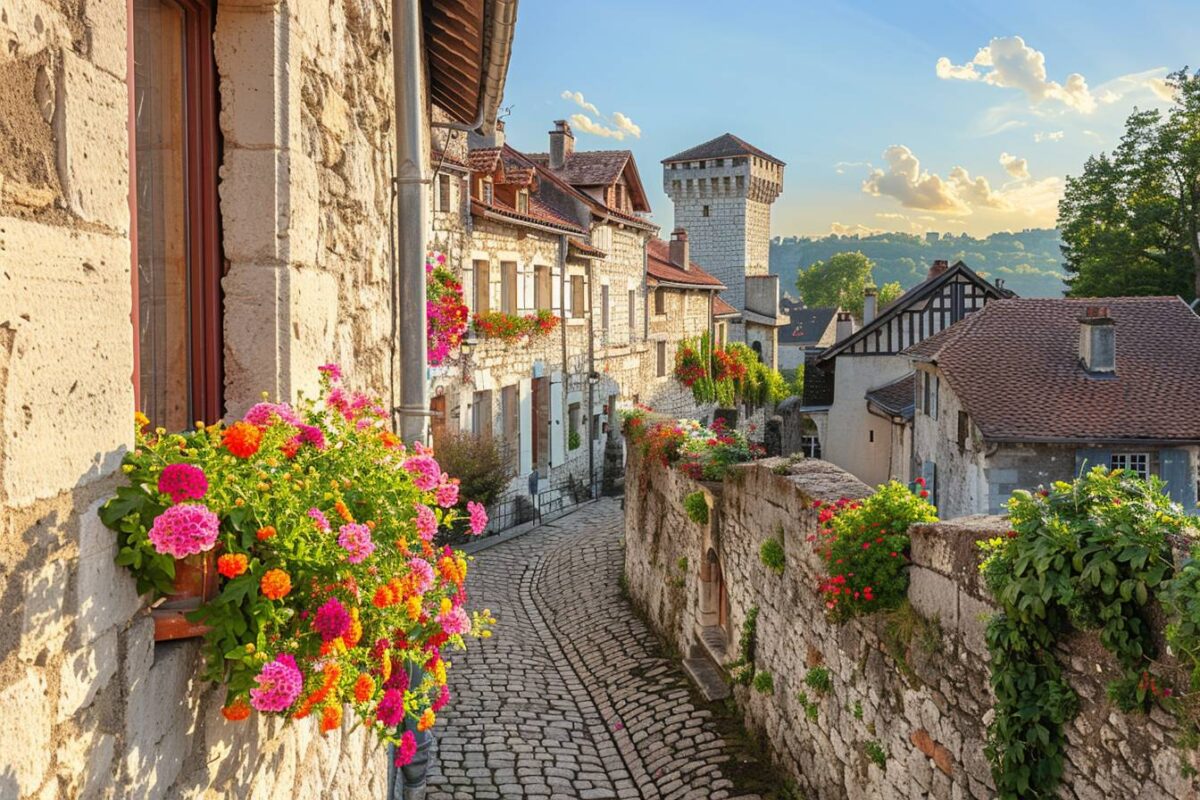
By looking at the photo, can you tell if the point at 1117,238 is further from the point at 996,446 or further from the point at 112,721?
the point at 112,721

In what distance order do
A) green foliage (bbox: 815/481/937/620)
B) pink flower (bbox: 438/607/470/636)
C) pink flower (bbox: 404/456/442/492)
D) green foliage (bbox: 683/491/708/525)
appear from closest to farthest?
pink flower (bbox: 438/607/470/636)
pink flower (bbox: 404/456/442/492)
green foliage (bbox: 815/481/937/620)
green foliage (bbox: 683/491/708/525)

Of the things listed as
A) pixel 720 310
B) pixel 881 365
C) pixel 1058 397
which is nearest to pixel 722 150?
pixel 720 310

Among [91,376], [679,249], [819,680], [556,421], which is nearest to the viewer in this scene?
[91,376]

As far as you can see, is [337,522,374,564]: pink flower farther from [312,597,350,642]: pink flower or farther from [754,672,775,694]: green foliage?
[754,672,775,694]: green foliage

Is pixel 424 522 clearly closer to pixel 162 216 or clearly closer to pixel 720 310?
pixel 162 216

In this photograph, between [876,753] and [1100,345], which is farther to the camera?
[1100,345]

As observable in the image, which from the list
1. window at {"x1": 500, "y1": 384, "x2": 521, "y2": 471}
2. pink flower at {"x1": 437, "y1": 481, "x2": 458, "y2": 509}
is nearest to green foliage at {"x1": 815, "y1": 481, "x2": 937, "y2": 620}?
pink flower at {"x1": 437, "y1": 481, "x2": 458, "y2": 509}

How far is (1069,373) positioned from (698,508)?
30.8 feet

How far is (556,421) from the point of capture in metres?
22.1

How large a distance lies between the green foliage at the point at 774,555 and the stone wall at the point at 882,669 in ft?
0.23

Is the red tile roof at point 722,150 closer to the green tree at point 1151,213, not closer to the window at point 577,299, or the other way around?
the green tree at point 1151,213

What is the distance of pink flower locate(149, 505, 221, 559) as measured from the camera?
2.01 m

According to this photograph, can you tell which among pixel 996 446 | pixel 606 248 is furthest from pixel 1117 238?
pixel 996 446

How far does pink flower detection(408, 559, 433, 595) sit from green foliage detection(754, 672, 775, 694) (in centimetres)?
578
